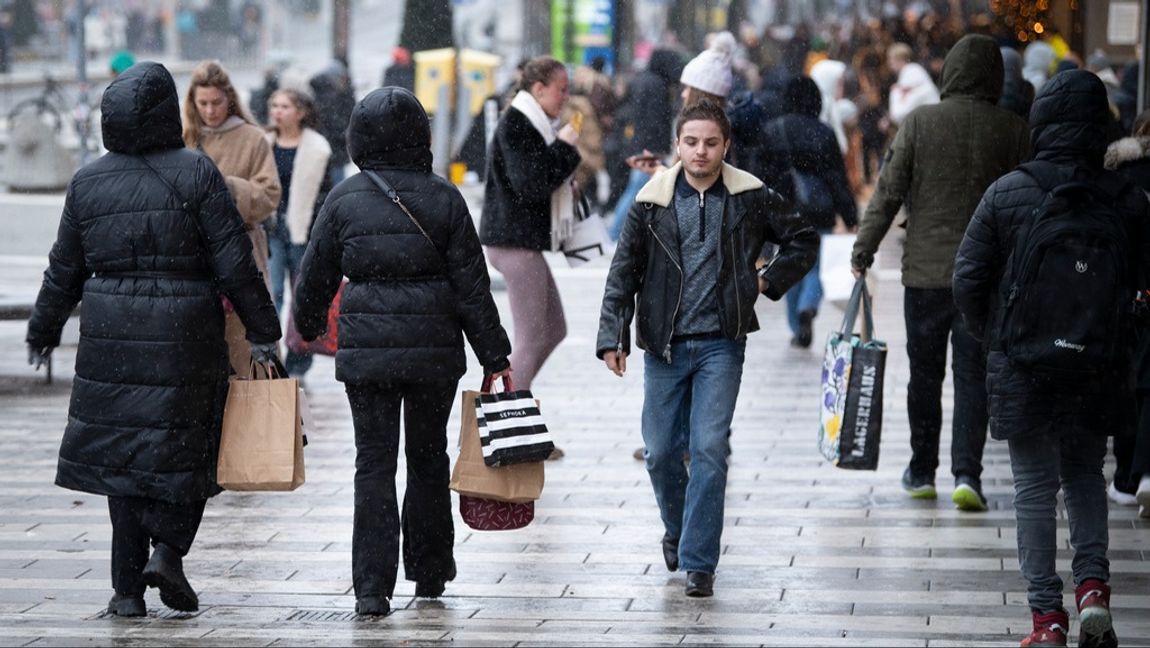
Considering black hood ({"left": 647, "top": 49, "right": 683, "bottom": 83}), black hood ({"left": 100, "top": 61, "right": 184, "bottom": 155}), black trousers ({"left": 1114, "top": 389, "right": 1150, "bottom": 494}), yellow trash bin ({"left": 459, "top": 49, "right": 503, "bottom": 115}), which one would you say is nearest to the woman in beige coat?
black hood ({"left": 100, "top": 61, "right": 184, "bottom": 155})

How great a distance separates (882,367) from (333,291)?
8.05 feet

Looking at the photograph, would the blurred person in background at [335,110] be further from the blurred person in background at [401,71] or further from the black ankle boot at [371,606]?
the black ankle boot at [371,606]

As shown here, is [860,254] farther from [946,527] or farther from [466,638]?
[466,638]

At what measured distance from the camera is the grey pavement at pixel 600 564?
21.2 ft

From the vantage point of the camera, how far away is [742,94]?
10.3m

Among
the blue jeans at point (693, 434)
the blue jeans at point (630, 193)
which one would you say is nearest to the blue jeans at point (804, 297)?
the blue jeans at point (630, 193)

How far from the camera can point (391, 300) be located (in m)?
6.68

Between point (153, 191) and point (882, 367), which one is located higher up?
point (153, 191)

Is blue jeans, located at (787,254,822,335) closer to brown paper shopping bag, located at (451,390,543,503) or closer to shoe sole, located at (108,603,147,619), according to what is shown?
brown paper shopping bag, located at (451,390,543,503)

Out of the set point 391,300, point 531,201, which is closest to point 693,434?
point 391,300

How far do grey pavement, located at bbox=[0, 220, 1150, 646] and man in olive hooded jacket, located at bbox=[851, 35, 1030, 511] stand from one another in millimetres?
320

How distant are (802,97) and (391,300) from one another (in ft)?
19.3

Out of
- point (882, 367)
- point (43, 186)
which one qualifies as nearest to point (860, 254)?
point (882, 367)

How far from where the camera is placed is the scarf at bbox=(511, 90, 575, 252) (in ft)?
31.6
